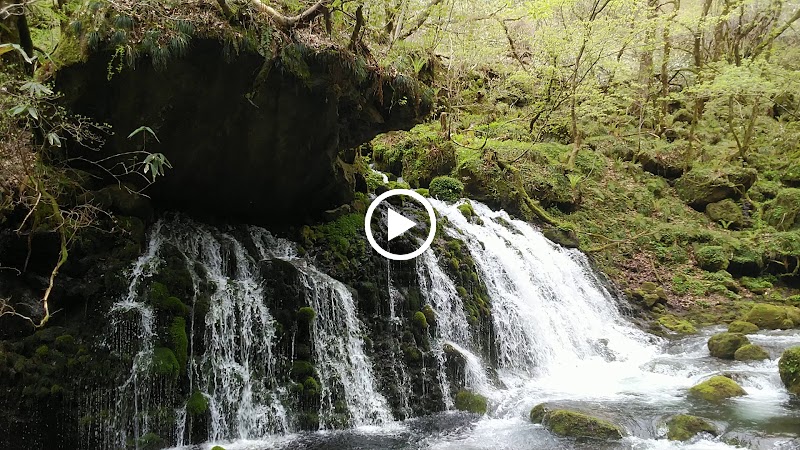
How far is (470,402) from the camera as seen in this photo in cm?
817

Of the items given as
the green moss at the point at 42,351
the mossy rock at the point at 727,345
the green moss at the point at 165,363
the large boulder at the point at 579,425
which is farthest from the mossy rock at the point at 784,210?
the green moss at the point at 42,351

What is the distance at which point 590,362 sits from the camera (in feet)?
35.6

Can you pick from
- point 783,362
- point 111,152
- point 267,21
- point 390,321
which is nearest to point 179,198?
point 111,152

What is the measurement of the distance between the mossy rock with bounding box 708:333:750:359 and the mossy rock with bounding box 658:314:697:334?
2.09m

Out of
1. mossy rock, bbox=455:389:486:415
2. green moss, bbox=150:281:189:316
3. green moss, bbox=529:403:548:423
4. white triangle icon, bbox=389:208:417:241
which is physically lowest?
green moss, bbox=529:403:548:423

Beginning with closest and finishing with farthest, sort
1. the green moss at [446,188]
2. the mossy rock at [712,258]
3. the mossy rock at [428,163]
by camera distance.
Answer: the green moss at [446,188], the mossy rock at [428,163], the mossy rock at [712,258]

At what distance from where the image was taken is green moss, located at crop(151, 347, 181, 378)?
6.45 meters

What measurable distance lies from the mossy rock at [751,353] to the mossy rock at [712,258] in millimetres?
5632

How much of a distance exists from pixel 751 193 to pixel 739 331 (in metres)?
7.77

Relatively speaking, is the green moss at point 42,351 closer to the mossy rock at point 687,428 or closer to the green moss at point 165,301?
the green moss at point 165,301

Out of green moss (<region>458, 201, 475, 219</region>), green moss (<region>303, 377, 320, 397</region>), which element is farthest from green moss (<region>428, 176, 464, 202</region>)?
green moss (<region>303, 377, 320, 397</region>)

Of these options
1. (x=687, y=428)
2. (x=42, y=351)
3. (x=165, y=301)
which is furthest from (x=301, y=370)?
(x=687, y=428)

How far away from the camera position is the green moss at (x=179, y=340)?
6.71 meters

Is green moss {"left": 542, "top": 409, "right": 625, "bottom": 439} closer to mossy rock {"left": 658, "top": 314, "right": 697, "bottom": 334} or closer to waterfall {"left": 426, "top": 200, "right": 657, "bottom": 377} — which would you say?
waterfall {"left": 426, "top": 200, "right": 657, "bottom": 377}
